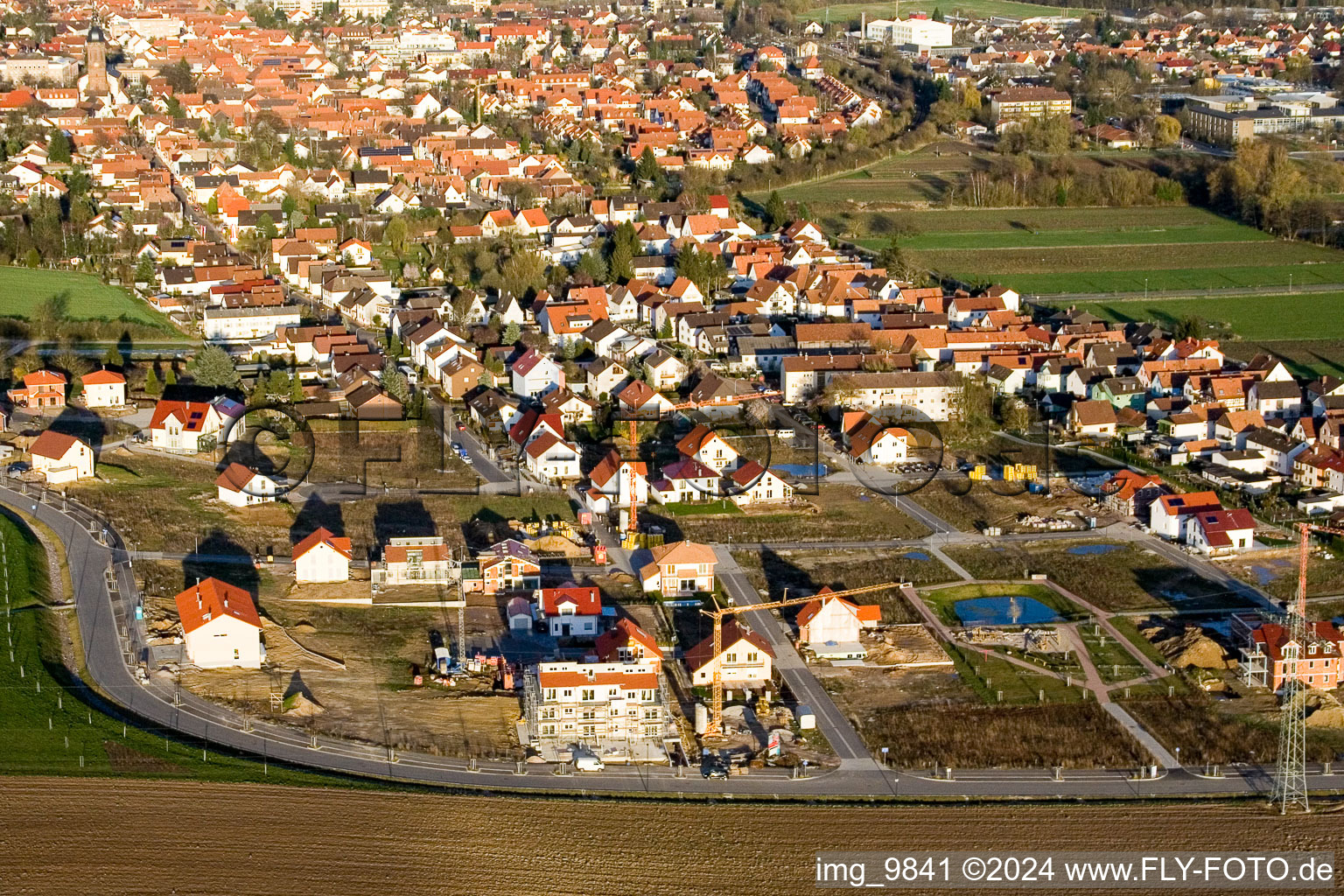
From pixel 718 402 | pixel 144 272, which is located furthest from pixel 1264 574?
pixel 144 272

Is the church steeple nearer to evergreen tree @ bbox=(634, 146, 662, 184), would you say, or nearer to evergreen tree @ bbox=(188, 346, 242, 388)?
evergreen tree @ bbox=(634, 146, 662, 184)

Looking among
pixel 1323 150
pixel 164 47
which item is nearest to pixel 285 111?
pixel 164 47

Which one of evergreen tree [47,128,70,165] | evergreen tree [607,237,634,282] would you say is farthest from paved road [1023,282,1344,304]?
evergreen tree [47,128,70,165]

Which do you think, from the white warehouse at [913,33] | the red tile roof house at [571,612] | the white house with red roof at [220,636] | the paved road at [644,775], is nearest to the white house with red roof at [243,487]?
the white house with red roof at [220,636]

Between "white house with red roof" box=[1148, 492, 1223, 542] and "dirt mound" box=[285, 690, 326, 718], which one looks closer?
"dirt mound" box=[285, 690, 326, 718]

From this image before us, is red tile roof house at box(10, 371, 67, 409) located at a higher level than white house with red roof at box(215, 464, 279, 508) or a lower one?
higher

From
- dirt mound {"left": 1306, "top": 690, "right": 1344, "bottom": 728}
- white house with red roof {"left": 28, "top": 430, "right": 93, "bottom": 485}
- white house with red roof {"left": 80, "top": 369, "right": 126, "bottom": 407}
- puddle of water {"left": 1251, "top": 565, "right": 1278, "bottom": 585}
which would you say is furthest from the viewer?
white house with red roof {"left": 80, "top": 369, "right": 126, "bottom": 407}
